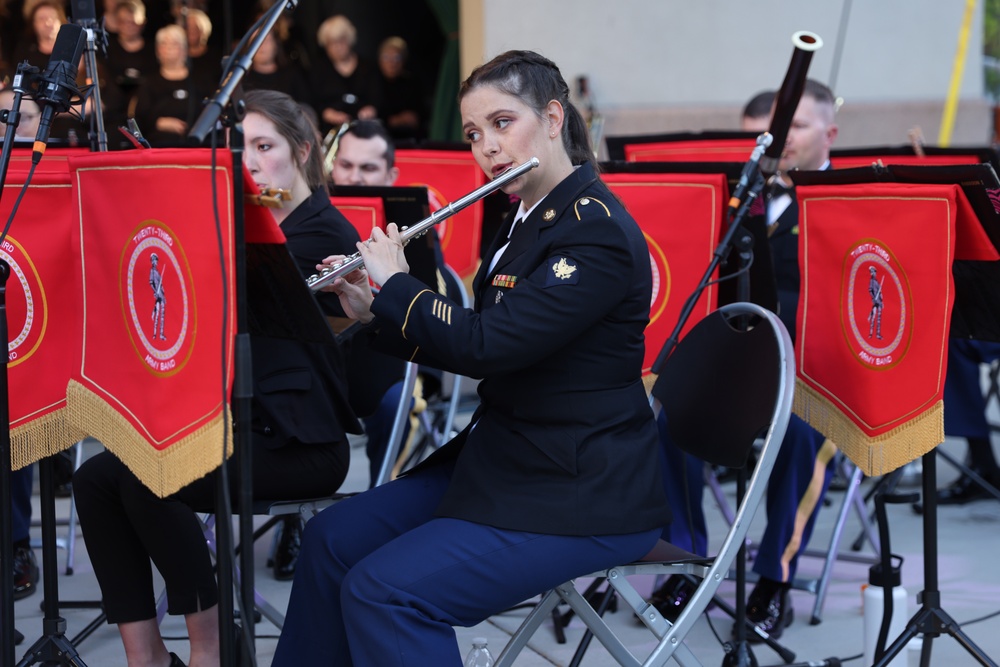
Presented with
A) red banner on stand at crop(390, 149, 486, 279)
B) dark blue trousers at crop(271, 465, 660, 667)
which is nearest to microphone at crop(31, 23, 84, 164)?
dark blue trousers at crop(271, 465, 660, 667)

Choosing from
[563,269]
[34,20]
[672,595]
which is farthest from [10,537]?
[34,20]

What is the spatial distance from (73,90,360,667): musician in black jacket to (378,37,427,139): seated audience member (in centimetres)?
501

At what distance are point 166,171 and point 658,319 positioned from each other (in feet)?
5.08

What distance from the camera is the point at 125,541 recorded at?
2430 millimetres

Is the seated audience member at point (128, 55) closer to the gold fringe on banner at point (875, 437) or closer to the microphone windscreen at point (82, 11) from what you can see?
the microphone windscreen at point (82, 11)

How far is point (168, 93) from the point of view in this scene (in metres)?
6.78

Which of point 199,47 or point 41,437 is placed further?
point 199,47

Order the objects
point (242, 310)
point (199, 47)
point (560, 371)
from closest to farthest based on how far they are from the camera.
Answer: point (242, 310)
point (560, 371)
point (199, 47)

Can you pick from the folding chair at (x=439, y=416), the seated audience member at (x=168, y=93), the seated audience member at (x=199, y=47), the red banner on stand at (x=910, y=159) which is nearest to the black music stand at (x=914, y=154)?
the red banner on stand at (x=910, y=159)

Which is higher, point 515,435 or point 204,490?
point 515,435

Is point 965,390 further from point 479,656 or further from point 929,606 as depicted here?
point 479,656

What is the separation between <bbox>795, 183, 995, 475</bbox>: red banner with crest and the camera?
225 centimetres

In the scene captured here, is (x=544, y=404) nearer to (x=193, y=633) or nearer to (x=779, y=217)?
(x=193, y=633)

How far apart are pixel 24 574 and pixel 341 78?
4633mm
